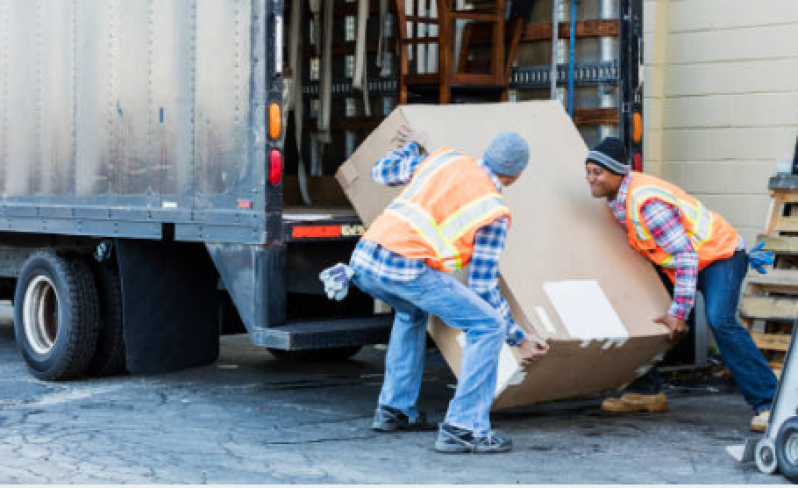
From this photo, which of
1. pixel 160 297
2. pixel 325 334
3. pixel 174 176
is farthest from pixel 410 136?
pixel 160 297

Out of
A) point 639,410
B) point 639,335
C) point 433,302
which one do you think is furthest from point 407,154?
point 639,410

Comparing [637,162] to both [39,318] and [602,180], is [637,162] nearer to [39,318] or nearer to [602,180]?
[602,180]

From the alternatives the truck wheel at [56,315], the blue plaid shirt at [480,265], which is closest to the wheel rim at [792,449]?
the blue plaid shirt at [480,265]

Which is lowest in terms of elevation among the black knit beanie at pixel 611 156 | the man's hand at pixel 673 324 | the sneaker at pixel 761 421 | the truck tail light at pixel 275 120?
the sneaker at pixel 761 421

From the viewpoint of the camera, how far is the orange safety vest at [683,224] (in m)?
7.03

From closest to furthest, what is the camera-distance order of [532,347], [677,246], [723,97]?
[532,347]
[677,246]
[723,97]

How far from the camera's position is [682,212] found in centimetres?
707

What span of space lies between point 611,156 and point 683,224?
0.49m

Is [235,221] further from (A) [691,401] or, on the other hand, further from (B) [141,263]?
(A) [691,401]

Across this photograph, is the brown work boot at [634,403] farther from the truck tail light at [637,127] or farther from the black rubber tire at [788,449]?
the black rubber tire at [788,449]

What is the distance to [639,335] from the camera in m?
6.90

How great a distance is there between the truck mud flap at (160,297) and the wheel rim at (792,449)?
138 inches

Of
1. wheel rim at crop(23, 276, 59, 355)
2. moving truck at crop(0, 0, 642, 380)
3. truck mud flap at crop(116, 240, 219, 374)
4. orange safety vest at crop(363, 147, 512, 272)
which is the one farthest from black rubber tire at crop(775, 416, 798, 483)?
wheel rim at crop(23, 276, 59, 355)

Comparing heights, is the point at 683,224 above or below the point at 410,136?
below
